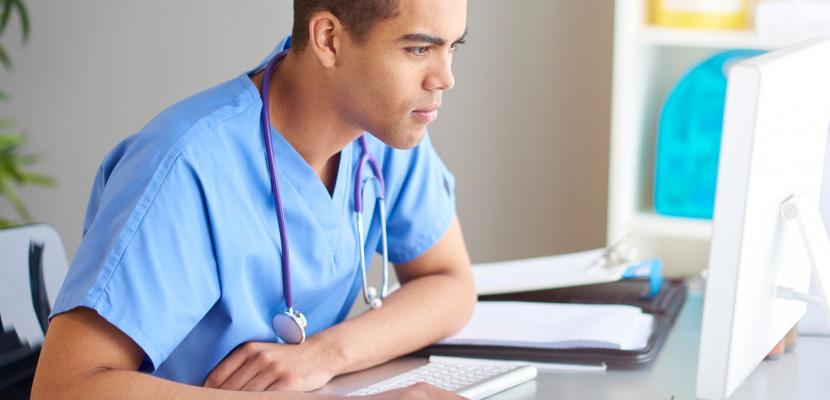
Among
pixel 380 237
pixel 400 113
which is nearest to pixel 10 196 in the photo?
pixel 380 237

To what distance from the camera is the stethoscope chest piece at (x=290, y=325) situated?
1319 millimetres

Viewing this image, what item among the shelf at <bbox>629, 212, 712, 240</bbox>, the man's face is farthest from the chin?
the shelf at <bbox>629, 212, 712, 240</bbox>

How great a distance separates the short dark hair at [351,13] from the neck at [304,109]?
3cm

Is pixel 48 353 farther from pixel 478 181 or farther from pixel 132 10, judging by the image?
pixel 132 10

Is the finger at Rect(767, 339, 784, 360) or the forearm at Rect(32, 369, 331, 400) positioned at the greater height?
the forearm at Rect(32, 369, 331, 400)

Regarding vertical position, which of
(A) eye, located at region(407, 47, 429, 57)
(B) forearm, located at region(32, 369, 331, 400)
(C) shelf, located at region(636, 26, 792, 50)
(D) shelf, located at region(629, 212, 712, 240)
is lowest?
(D) shelf, located at region(629, 212, 712, 240)

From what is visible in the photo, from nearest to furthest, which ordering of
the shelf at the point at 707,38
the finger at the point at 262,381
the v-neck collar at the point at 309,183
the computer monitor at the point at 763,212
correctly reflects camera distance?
1. the computer monitor at the point at 763,212
2. the finger at the point at 262,381
3. the v-neck collar at the point at 309,183
4. the shelf at the point at 707,38

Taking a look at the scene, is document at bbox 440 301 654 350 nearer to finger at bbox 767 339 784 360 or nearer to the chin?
finger at bbox 767 339 784 360

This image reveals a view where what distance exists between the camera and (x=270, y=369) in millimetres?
1265

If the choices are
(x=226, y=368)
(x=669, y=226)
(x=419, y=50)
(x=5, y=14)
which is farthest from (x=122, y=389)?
(x=5, y=14)

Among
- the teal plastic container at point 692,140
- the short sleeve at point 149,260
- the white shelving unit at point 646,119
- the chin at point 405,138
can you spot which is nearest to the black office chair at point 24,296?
the short sleeve at point 149,260

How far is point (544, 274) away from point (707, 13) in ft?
1.95

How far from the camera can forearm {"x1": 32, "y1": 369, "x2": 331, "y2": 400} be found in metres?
1.12

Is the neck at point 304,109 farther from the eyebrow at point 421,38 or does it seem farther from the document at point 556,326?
the document at point 556,326
